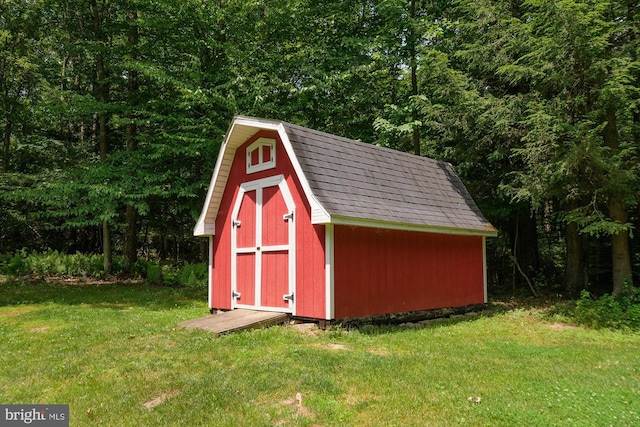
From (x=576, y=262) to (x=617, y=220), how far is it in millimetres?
3558

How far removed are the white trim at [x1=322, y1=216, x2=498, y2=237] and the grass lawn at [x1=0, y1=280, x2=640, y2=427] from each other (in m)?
1.94

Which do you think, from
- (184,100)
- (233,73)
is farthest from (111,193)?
(233,73)

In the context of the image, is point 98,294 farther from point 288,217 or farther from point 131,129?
point 288,217

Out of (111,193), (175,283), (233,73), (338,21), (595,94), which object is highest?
(338,21)

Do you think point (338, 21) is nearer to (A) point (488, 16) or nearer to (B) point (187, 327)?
(A) point (488, 16)

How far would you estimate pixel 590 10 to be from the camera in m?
9.35

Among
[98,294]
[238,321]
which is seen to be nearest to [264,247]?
[238,321]

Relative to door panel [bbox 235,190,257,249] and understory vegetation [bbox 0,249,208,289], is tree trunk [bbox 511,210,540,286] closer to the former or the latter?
door panel [bbox 235,190,257,249]

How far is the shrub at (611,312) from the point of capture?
9133 millimetres

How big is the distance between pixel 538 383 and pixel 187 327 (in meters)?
5.74

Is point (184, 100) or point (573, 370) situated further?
point (184, 100)

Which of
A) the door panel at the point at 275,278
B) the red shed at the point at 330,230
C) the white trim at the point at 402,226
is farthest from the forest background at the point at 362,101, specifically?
the door panel at the point at 275,278

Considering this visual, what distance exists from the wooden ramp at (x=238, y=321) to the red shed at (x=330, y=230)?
34cm

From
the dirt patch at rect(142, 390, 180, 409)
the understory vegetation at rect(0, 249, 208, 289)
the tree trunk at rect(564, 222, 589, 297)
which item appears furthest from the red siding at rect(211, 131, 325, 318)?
the tree trunk at rect(564, 222, 589, 297)
